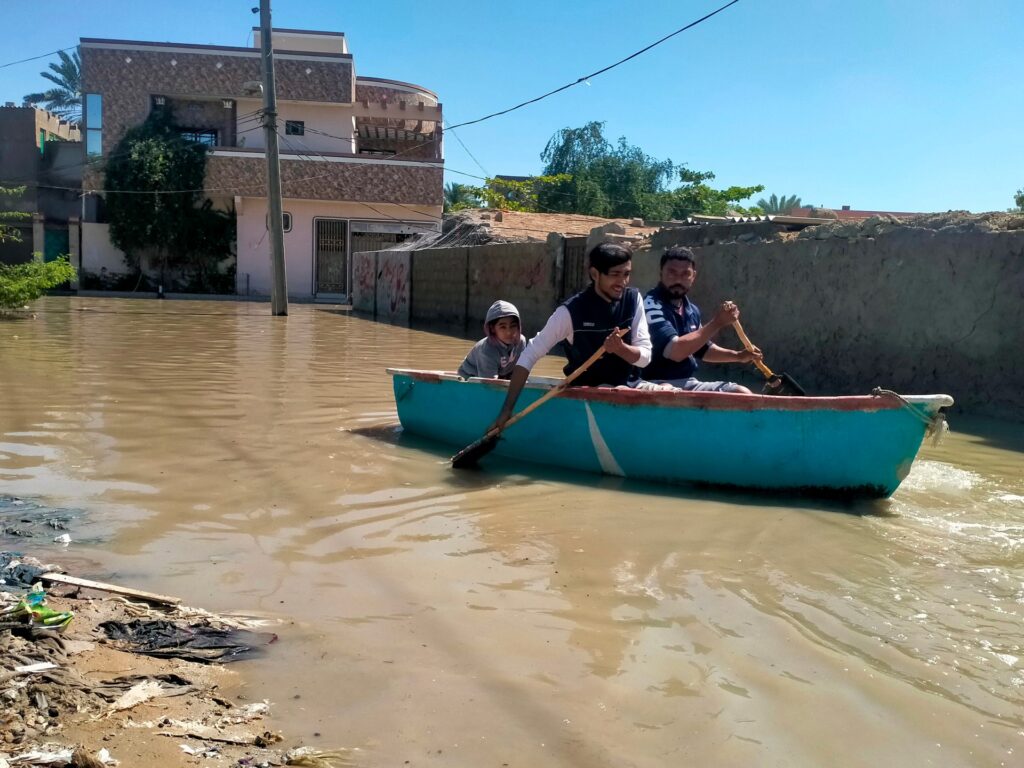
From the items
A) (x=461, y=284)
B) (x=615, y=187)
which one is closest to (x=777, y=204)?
(x=615, y=187)

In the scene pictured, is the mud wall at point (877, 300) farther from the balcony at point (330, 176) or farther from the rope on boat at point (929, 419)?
the balcony at point (330, 176)

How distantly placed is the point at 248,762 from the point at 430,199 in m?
30.9

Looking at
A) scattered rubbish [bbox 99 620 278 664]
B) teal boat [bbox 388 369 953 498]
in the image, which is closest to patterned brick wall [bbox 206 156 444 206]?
teal boat [bbox 388 369 953 498]

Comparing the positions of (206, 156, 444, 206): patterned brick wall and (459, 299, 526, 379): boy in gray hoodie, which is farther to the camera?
(206, 156, 444, 206): patterned brick wall

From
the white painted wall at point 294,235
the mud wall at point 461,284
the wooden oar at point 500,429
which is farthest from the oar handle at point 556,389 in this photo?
the white painted wall at point 294,235

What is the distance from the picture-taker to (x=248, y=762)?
231 cm

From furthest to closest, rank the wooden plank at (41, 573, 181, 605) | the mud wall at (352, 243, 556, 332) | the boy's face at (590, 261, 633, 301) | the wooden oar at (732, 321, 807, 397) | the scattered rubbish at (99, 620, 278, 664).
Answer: the mud wall at (352, 243, 556, 332)
the wooden oar at (732, 321, 807, 397)
the boy's face at (590, 261, 633, 301)
the wooden plank at (41, 573, 181, 605)
the scattered rubbish at (99, 620, 278, 664)

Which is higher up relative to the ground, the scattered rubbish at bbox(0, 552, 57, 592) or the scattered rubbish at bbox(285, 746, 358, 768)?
the scattered rubbish at bbox(0, 552, 57, 592)

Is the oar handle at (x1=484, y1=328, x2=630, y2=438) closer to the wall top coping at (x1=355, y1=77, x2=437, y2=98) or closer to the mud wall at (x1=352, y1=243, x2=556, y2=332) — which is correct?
the mud wall at (x1=352, y1=243, x2=556, y2=332)

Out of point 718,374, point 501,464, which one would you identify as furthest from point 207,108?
point 501,464

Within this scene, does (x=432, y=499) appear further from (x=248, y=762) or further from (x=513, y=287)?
(x=513, y=287)

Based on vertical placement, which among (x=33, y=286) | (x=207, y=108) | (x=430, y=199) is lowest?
(x=33, y=286)

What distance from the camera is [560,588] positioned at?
371 cm

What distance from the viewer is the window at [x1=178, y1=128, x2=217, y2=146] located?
33.0 m
